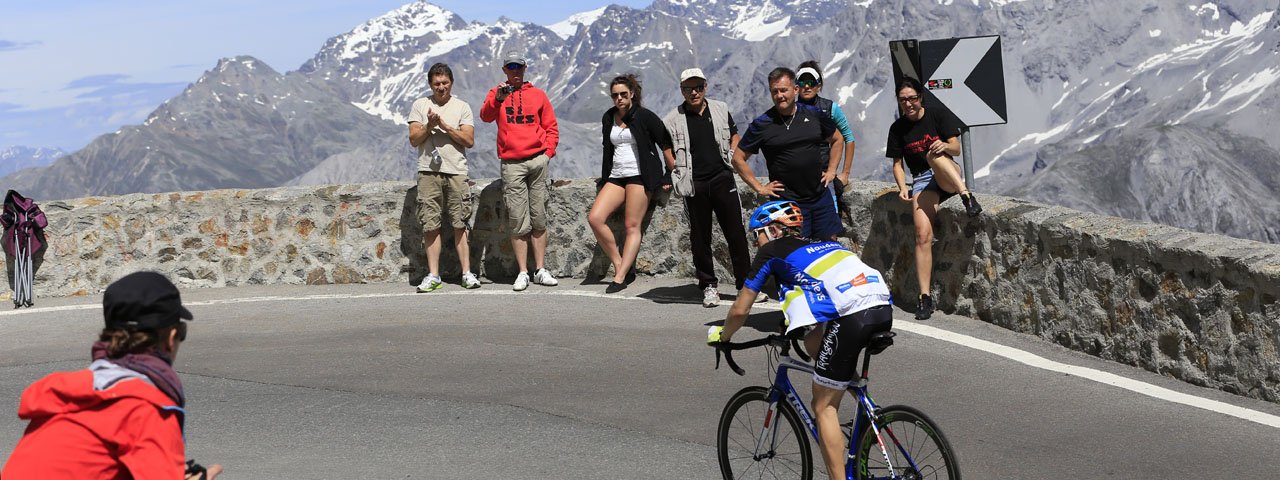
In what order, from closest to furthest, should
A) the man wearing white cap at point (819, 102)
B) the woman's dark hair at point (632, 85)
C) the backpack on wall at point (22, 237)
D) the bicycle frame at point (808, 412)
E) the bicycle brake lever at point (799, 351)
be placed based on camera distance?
the bicycle frame at point (808, 412) → the bicycle brake lever at point (799, 351) → the man wearing white cap at point (819, 102) → the woman's dark hair at point (632, 85) → the backpack on wall at point (22, 237)

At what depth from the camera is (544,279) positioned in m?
11.1

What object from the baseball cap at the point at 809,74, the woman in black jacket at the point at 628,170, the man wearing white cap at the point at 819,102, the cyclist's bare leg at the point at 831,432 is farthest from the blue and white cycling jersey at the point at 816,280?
the woman in black jacket at the point at 628,170

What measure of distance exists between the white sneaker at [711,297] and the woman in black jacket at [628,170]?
916 millimetres

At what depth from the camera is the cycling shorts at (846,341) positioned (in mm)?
4688

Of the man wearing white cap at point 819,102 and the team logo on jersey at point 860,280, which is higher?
the man wearing white cap at point 819,102

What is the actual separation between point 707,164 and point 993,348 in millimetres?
2605

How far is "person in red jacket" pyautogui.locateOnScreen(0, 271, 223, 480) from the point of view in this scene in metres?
2.92

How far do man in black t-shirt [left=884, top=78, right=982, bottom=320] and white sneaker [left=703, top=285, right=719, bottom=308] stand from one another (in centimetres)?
153

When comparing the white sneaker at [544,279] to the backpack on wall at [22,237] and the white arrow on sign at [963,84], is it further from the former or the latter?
the backpack on wall at [22,237]

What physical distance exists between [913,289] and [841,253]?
15.4 feet

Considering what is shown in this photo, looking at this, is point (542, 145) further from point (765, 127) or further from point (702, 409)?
point (702, 409)

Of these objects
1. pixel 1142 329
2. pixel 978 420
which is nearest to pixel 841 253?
pixel 978 420

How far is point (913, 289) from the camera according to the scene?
30.9ft

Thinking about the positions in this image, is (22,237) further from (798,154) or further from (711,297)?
(798,154)
